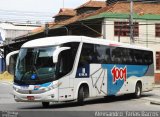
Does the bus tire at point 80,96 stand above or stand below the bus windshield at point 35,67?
below

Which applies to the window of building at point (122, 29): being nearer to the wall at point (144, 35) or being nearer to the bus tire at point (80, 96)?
the wall at point (144, 35)

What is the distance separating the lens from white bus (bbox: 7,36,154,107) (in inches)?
799

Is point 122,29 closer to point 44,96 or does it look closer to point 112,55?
point 112,55

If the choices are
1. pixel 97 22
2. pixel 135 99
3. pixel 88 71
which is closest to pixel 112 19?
pixel 97 22

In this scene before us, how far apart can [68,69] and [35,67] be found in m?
1.44

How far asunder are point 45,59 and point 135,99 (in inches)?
315

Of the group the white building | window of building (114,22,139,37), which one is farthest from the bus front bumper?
the white building

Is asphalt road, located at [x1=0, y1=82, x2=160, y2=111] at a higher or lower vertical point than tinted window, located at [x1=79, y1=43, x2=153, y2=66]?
lower

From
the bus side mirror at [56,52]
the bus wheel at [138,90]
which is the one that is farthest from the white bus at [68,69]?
the bus wheel at [138,90]

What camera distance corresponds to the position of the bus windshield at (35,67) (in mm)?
20297

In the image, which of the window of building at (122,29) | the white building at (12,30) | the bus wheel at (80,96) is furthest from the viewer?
the white building at (12,30)

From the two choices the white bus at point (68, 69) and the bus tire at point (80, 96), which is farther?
the bus tire at point (80, 96)

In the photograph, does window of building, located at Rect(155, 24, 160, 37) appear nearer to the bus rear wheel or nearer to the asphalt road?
the asphalt road

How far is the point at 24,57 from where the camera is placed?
832 inches
